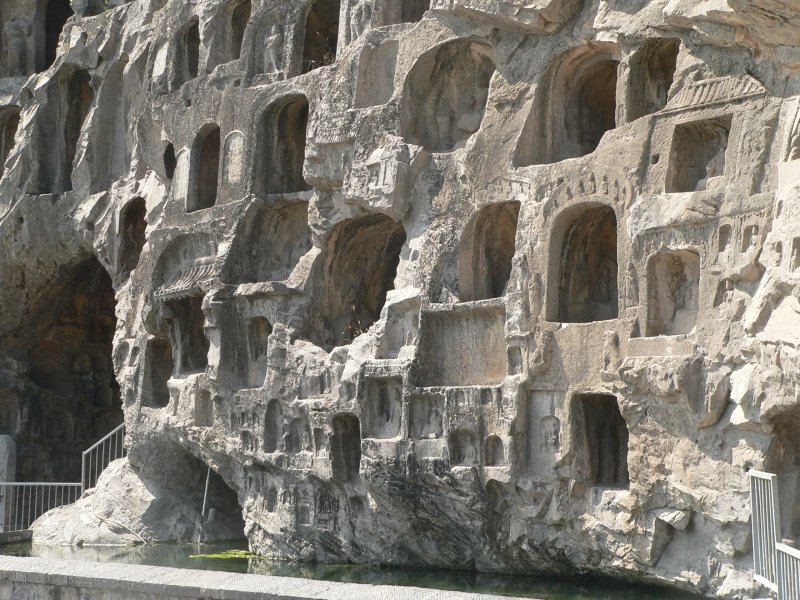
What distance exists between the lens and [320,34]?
17.6 m

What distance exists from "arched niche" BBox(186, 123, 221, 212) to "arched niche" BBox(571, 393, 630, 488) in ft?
23.1

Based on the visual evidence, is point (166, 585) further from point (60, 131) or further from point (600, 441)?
point (60, 131)

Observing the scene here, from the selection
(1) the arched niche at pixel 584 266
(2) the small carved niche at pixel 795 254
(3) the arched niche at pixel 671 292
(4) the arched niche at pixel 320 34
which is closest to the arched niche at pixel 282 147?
(4) the arched niche at pixel 320 34

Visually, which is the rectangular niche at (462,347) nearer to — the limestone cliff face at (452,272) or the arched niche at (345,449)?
the limestone cliff face at (452,272)

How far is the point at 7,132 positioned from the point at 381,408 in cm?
1281

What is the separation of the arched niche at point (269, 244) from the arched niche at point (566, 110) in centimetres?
419

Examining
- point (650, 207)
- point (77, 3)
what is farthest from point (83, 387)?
point (650, 207)

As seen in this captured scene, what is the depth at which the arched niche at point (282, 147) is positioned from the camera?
16781mm

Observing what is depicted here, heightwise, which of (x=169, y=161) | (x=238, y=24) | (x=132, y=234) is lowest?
(x=132, y=234)

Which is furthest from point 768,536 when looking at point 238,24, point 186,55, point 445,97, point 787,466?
point 186,55

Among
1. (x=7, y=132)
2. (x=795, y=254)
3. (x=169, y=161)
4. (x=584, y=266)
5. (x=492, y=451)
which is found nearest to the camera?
(x=795, y=254)

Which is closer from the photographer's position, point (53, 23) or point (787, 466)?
point (787, 466)

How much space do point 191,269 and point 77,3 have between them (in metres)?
6.81

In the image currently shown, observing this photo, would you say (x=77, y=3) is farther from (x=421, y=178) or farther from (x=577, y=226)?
(x=577, y=226)
